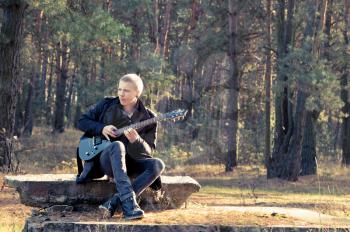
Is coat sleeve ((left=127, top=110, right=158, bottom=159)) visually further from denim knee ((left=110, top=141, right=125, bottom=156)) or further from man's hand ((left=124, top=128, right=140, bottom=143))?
denim knee ((left=110, top=141, right=125, bottom=156))

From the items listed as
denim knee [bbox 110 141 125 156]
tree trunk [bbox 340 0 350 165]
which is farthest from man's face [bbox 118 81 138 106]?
tree trunk [bbox 340 0 350 165]

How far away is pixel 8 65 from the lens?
53.4 ft

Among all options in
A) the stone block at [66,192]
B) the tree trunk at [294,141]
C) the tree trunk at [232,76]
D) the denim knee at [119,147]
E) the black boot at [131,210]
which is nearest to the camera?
the black boot at [131,210]

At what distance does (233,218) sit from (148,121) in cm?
136

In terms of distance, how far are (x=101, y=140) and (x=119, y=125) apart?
26 cm

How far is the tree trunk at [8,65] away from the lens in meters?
16.2

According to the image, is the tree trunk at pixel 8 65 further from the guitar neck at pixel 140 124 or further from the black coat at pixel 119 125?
the guitar neck at pixel 140 124

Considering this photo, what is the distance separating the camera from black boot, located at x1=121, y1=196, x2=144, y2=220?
6469 mm

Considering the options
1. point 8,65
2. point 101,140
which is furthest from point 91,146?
point 8,65

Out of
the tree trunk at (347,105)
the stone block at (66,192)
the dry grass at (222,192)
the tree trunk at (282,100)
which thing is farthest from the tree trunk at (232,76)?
the stone block at (66,192)

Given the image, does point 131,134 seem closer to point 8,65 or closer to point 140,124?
point 140,124

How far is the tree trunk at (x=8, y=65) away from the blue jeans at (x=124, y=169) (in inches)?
383

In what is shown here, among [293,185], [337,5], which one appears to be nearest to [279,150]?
[293,185]

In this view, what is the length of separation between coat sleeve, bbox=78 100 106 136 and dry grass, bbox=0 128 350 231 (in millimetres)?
898
